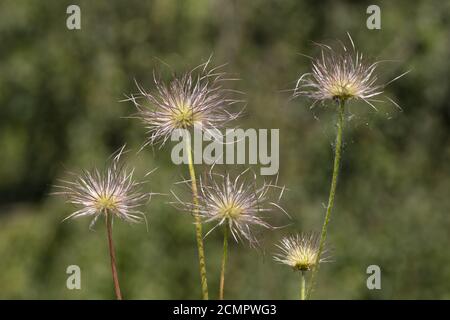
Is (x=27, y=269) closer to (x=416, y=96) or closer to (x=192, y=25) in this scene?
(x=192, y=25)

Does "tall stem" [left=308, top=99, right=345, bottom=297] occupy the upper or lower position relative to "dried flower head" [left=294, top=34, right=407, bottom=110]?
lower

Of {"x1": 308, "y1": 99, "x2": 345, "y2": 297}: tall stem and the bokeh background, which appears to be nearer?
{"x1": 308, "y1": 99, "x2": 345, "y2": 297}: tall stem

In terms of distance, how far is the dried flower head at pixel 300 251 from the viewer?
897 millimetres

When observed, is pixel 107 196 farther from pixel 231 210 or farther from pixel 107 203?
pixel 231 210

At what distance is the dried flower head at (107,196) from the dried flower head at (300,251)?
0.15 m

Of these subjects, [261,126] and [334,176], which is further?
[261,126]

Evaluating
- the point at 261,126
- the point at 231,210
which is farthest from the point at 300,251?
the point at 261,126

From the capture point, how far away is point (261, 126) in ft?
14.5

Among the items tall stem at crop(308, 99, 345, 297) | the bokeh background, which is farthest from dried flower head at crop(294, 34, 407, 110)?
the bokeh background

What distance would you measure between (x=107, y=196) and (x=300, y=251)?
7.7 inches

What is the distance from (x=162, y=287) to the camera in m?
4.59

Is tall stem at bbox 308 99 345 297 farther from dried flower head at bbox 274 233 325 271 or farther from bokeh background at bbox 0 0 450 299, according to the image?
bokeh background at bbox 0 0 450 299

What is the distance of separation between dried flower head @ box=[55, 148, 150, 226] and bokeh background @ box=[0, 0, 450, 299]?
345cm

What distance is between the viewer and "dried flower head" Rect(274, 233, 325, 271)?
90cm
